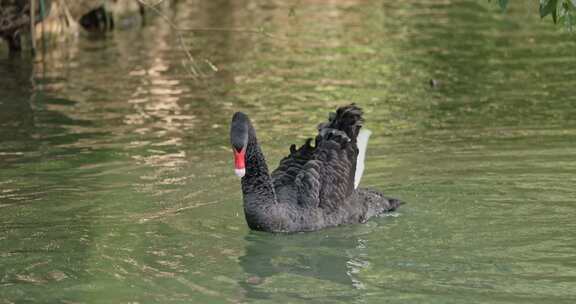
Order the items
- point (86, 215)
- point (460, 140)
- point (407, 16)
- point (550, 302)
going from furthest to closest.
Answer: point (407, 16) → point (460, 140) → point (86, 215) → point (550, 302)

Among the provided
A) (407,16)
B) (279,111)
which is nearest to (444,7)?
(407,16)

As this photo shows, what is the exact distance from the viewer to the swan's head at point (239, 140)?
8.45m

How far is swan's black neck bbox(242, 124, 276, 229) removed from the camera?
8.93 m

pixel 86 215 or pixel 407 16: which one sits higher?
pixel 407 16

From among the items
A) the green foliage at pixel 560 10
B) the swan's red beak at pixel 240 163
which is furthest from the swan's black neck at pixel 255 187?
the green foliage at pixel 560 10

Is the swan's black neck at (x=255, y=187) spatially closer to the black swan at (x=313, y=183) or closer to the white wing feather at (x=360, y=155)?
the black swan at (x=313, y=183)

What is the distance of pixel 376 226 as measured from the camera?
30.8ft

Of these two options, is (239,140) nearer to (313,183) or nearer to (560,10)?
(313,183)

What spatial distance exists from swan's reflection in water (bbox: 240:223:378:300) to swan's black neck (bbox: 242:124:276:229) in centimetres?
22

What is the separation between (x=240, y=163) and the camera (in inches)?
332

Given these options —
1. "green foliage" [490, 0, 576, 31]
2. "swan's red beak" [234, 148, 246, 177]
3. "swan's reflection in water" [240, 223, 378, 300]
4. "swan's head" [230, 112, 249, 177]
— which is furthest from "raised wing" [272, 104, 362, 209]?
"green foliage" [490, 0, 576, 31]

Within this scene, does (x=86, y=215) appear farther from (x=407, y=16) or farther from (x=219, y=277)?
(x=407, y=16)

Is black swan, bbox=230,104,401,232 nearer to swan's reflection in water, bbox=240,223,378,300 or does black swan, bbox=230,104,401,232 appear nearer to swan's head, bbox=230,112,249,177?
swan's head, bbox=230,112,249,177

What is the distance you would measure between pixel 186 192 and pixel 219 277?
2.47 meters
